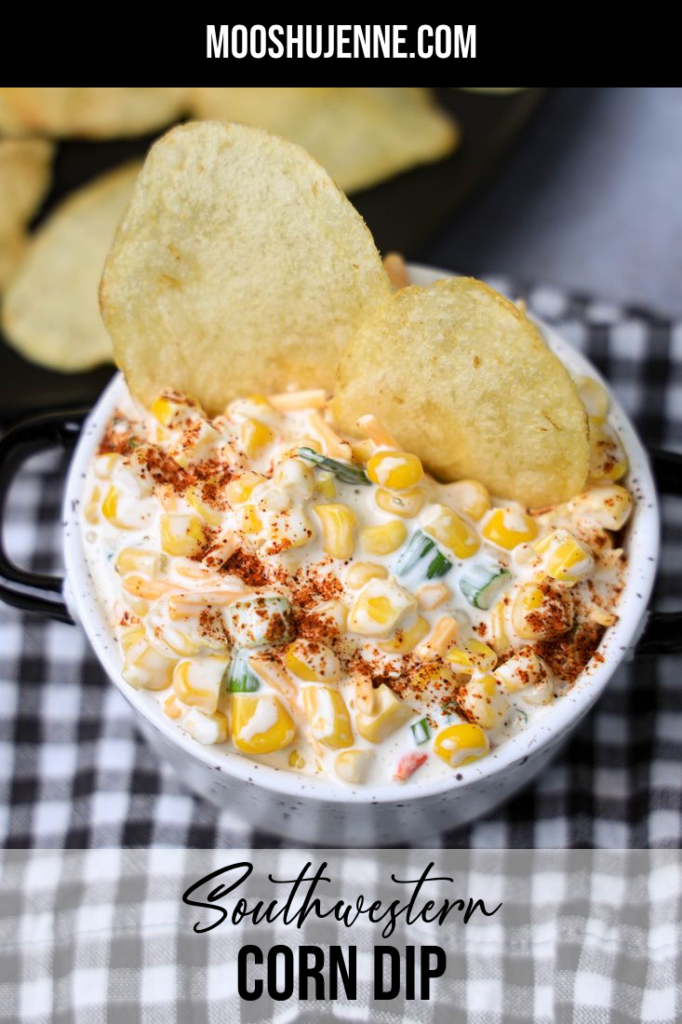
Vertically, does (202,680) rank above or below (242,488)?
below

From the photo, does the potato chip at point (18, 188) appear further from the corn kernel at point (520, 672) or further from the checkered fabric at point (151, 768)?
the corn kernel at point (520, 672)

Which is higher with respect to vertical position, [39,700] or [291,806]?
[291,806]

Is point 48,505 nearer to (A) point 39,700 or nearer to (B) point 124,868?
(A) point 39,700

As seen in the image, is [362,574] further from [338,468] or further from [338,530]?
[338,468]

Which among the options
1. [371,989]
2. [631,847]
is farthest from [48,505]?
[631,847]

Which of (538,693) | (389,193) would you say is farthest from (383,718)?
(389,193)

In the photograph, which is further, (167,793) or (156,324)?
(167,793)

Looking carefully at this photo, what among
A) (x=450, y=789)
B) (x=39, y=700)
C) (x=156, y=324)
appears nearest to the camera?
(x=450, y=789)
